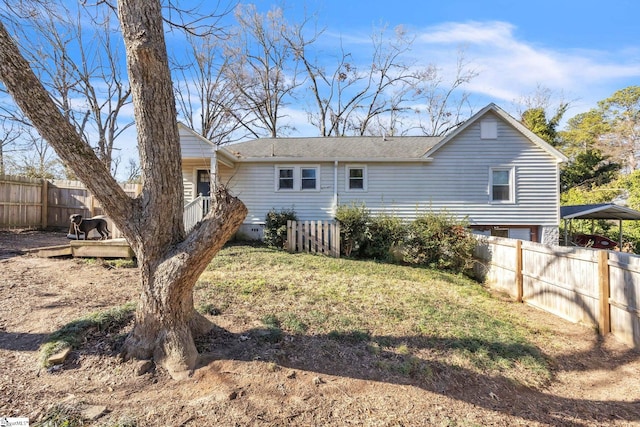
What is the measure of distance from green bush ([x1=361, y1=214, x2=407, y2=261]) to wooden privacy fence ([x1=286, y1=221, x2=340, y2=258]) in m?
1.08

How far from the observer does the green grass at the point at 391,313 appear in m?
3.61

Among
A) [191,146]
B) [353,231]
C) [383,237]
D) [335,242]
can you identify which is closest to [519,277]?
[383,237]

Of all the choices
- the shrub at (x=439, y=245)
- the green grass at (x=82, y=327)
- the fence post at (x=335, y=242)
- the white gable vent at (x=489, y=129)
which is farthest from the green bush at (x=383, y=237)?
the green grass at (x=82, y=327)

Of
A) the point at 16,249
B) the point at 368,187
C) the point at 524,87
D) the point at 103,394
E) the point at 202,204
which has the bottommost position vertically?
the point at 103,394

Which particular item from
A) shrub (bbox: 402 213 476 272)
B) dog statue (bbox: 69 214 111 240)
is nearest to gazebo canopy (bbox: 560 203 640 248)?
shrub (bbox: 402 213 476 272)

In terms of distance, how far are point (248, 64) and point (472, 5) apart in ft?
57.4

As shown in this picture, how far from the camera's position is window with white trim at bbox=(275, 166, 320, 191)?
40.8 ft

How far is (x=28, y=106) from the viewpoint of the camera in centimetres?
255

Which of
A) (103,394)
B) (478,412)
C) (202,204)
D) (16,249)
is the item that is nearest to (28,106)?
(103,394)

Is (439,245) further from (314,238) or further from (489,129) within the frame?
(489,129)

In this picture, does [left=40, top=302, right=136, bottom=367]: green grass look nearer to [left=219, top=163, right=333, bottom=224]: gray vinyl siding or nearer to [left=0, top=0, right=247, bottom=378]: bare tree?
[left=0, top=0, right=247, bottom=378]: bare tree

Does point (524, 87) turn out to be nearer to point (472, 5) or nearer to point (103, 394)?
point (472, 5)

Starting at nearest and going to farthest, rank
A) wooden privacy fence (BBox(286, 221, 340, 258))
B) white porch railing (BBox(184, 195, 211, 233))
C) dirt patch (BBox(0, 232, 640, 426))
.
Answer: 1. dirt patch (BBox(0, 232, 640, 426))
2. white porch railing (BBox(184, 195, 211, 233))
3. wooden privacy fence (BBox(286, 221, 340, 258))

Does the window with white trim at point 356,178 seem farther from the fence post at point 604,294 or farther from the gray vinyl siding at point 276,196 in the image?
the fence post at point 604,294
